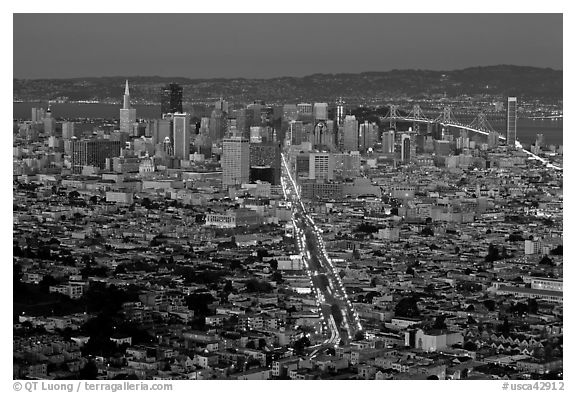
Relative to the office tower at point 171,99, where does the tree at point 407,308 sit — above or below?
below

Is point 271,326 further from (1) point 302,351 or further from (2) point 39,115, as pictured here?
(2) point 39,115

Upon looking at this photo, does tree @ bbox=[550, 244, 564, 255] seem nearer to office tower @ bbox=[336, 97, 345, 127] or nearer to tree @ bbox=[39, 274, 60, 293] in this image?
tree @ bbox=[39, 274, 60, 293]

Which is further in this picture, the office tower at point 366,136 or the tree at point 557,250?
the office tower at point 366,136

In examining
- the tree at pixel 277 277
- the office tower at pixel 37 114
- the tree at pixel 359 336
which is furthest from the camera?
the office tower at pixel 37 114

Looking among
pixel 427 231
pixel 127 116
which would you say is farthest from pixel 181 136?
pixel 427 231

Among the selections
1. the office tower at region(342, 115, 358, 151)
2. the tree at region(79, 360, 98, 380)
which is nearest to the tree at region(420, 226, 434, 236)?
the office tower at region(342, 115, 358, 151)

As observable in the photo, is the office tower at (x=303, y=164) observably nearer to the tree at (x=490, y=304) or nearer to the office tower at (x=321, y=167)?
the office tower at (x=321, y=167)

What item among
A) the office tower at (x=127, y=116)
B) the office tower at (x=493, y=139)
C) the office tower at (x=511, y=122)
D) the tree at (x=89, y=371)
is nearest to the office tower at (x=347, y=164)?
the office tower at (x=493, y=139)

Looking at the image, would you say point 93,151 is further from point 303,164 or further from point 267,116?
point 303,164
